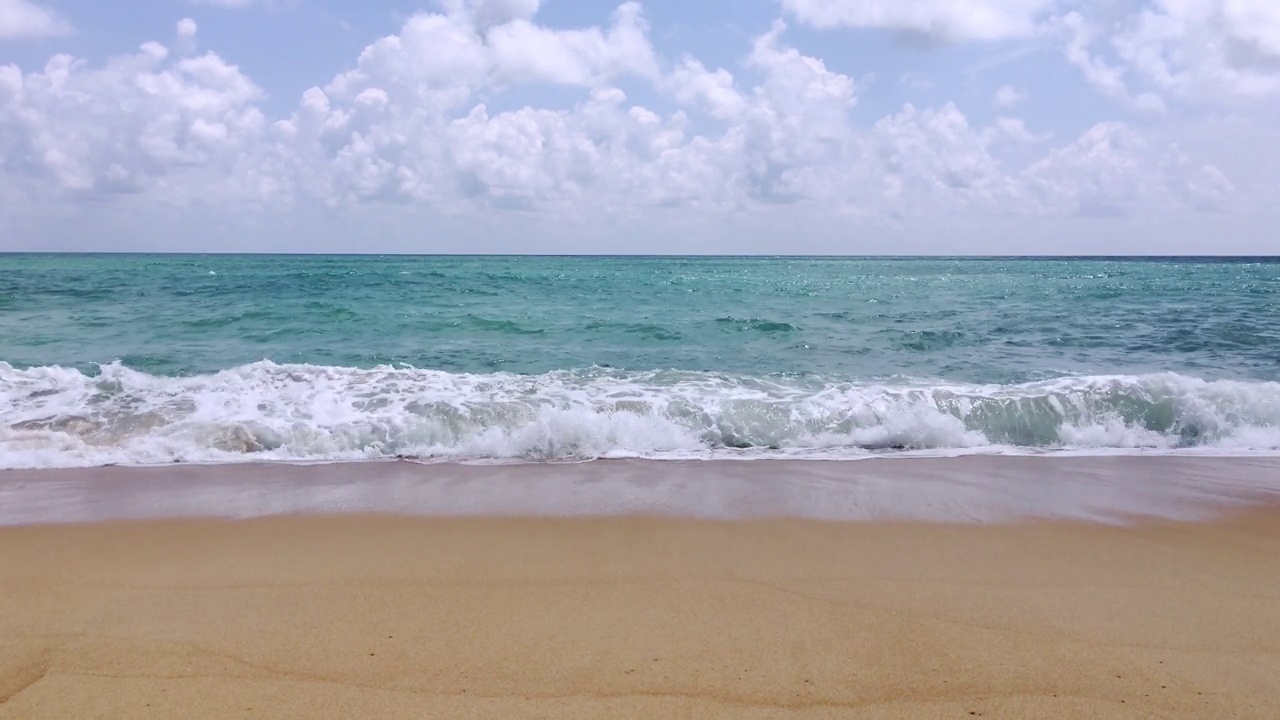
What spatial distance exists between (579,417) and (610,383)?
7.95ft

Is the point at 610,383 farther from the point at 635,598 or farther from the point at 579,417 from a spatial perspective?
the point at 635,598

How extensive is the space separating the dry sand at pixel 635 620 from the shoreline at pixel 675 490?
1.12ft

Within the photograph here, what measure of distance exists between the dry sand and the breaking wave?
245 cm

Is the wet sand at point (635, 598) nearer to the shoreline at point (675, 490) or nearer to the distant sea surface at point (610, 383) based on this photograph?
the shoreline at point (675, 490)

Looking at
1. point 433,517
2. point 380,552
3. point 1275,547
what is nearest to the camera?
point 380,552

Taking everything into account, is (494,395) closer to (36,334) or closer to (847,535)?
(847,535)

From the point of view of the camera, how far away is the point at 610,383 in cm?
1021

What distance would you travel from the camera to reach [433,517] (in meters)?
5.23

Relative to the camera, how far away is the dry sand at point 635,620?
9.61ft

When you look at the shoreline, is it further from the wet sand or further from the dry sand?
the dry sand

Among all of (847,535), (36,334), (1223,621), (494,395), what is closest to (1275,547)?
(1223,621)

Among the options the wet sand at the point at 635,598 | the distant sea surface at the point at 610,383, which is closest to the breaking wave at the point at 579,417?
the distant sea surface at the point at 610,383

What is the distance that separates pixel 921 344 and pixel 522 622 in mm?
12209

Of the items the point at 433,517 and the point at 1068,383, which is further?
the point at 1068,383
